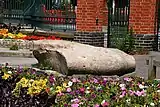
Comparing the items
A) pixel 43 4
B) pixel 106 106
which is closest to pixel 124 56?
pixel 106 106

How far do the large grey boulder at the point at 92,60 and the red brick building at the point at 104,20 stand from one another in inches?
244

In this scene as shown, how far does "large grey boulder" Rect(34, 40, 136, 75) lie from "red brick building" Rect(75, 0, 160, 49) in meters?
6.21

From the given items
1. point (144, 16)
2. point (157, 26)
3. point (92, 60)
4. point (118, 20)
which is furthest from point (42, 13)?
point (92, 60)

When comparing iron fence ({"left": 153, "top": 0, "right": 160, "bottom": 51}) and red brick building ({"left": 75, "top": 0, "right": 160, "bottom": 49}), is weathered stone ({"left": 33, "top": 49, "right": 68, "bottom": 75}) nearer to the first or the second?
red brick building ({"left": 75, "top": 0, "right": 160, "bottom": 49})

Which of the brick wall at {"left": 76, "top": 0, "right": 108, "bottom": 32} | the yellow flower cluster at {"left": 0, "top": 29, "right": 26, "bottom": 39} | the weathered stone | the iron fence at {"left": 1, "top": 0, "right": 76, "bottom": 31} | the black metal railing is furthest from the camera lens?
the iron fence at {"left": 1, "top": 0, "right": 76, "bottom": 31}

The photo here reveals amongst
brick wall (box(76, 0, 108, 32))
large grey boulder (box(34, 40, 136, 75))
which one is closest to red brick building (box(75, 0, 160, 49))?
brick wall (box(76, 0, 108, 32))

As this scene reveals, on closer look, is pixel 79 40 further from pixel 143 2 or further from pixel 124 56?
pixel 124 56

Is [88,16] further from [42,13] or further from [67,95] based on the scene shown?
[67,95]

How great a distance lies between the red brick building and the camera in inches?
606

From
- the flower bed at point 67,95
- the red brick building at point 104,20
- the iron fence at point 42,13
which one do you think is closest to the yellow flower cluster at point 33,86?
the flower bed at point 67,95

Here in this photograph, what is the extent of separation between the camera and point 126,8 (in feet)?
53.1

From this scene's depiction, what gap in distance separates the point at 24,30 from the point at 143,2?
669 centimetres

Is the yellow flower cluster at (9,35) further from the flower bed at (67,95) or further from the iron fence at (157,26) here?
the flower bed at (67,95)

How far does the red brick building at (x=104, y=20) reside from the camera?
15398 mm
